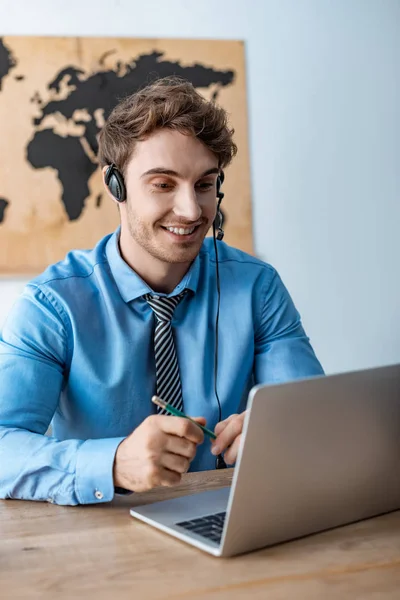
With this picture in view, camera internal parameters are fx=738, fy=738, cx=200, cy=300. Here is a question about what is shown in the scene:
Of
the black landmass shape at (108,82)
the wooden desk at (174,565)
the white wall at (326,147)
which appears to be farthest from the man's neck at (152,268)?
the white wall at (326,147)

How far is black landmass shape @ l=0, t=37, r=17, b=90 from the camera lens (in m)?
3.00

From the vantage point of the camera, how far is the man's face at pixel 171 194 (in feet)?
5.41

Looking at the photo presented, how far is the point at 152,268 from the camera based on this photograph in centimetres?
175

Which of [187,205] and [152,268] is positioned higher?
[187,205]

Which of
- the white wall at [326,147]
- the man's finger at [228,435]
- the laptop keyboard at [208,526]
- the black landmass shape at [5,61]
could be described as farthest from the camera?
the white wall at [326,147]

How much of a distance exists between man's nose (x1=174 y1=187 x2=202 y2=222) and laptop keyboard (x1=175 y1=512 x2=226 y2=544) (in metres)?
0.76

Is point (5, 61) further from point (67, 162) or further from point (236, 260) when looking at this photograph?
point (236, 260)

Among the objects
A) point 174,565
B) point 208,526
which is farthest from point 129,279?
point 174,565

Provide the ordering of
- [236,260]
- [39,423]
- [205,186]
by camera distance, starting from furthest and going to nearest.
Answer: [236,260], [205,186], [39,423]

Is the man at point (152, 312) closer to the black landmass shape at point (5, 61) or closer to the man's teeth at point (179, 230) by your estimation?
the man's teeth at point (179, 230)

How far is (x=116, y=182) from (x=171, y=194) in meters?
0.15

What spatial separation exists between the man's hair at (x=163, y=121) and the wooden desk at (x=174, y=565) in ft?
3.06

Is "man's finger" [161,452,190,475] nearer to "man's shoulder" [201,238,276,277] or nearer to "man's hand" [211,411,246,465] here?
"man's hand" [211,411,246,465]

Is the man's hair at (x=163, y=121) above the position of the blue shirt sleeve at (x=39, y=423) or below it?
above
